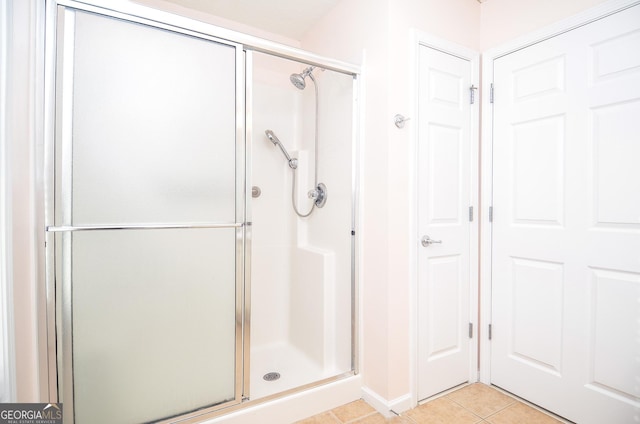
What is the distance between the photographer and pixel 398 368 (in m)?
1.74

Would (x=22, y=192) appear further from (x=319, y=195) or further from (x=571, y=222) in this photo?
(x=571, y=222)

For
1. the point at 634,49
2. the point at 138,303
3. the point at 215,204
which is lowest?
the point at 138,303

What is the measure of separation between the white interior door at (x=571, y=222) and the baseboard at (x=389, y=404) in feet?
2.12

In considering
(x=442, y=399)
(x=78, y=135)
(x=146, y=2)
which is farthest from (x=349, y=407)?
(x=146, y=2)

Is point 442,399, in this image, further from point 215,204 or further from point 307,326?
point 215,204

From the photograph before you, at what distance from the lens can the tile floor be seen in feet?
5.43

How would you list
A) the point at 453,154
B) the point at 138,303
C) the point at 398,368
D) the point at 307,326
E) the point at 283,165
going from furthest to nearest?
the point at 283,165 → the point at 307,326 → the point at 453,154 → the point at 398,368 → the point at 138,303

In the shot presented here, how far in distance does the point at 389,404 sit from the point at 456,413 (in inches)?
14.5

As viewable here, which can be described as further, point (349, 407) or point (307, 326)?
point (307, 326)

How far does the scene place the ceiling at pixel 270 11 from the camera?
2.08 m

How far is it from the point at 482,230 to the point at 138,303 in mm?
1940

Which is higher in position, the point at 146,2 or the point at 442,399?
the point at 146,2

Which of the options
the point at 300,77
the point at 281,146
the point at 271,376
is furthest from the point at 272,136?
the point at 271,376

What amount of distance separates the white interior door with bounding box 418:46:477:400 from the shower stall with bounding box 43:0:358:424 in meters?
0.59
